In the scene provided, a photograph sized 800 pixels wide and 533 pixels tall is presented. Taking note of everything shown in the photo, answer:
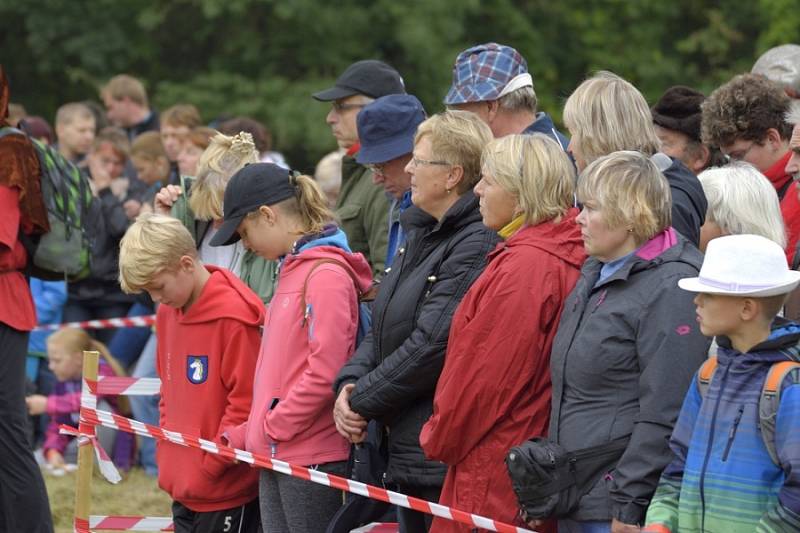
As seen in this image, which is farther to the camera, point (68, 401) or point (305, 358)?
point (68, 401)

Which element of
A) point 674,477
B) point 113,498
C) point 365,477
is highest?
point 674,477

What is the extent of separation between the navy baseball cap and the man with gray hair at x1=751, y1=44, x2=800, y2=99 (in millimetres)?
1858

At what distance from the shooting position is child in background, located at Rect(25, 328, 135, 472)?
876 centimetres

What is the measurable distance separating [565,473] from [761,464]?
25.7 inches

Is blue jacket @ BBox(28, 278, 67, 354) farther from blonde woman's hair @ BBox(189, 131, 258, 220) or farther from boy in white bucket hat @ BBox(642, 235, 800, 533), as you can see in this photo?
boy in white bucket hat @ BBox(642, 235, 800, 533)

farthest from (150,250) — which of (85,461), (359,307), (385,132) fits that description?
(385,132)

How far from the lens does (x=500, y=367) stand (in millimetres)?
4090

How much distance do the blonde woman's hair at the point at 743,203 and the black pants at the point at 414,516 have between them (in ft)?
4.52

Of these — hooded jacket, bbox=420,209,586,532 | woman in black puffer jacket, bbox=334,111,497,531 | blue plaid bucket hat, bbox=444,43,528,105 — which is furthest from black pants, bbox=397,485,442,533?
blue plaid bucket hat, bbox=444,43,528,105

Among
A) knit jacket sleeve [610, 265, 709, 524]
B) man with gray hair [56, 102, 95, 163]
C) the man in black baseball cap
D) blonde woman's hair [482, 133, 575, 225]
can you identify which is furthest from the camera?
man with gray hair [56, 102, 95, 163]

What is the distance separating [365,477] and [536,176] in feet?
4.17

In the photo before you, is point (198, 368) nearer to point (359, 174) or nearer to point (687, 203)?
point (359, 174)

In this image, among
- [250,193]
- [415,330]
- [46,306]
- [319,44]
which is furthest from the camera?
[319,44]

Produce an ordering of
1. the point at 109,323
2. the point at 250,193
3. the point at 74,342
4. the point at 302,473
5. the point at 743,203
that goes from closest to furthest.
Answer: the point at 743,203, the point at 302,473, the point at 250,193, the point at 74,342, the point at 109,323
